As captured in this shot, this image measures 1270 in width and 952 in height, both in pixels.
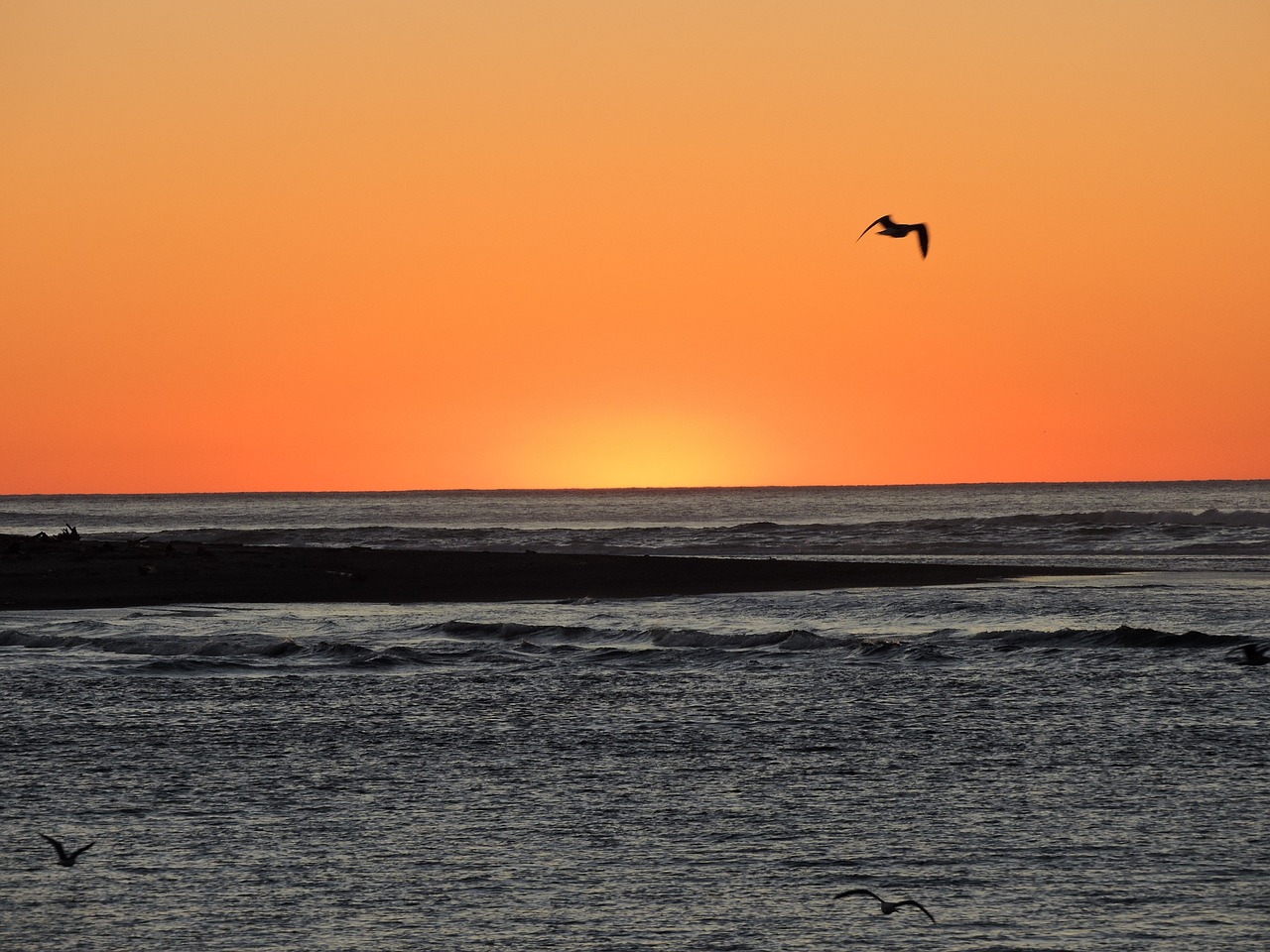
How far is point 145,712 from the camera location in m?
15.3

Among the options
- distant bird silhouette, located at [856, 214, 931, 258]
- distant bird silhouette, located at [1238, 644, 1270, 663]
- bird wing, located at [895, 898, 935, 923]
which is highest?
distant bird silhouette, located at [856, 214, 931, 258]

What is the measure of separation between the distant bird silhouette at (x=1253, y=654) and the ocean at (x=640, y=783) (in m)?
0.13

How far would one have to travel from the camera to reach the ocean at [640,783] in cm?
827

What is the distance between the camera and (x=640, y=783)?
11.6 meters

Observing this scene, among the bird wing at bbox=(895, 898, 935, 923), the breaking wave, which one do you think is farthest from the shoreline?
the bird wing at bbox=(895, 898, 935, 923)

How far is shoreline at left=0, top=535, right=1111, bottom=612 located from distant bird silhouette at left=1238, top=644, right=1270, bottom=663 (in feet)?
44.2

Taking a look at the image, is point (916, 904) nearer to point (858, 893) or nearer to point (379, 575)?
point (858, 893)

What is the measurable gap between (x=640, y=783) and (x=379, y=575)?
24.5 metres

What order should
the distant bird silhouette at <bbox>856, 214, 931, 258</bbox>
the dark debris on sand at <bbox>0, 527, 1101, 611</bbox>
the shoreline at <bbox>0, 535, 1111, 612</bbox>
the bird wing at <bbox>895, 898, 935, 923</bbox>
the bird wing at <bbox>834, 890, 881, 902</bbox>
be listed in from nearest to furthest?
the bird wing at <bbox>895, 898, 935, 923</bbox> < the bird wing at <bbox>834, 890, 881, 902</bbox> < the distant bird silhouette at <bbox>856, 214, 931, 258</bbox> < the shoreline at <bbox>0, 535, 1111, 612</bbox> < the dark debris on sand at <bbox>0, 527, 1101, 611</bbox>

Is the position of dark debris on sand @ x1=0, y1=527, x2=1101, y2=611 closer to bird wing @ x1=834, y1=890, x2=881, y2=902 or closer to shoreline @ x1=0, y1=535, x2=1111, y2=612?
shoreline @ x1=0, y1=535, x2=1111, y2=612

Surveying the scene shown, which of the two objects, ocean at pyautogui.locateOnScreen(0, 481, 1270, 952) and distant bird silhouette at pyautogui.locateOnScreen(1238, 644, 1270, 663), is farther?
distant bird silhouette at pyautogui.locateOnScreen(1238, 644, 1270, 663)

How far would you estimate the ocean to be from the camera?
8.27 m

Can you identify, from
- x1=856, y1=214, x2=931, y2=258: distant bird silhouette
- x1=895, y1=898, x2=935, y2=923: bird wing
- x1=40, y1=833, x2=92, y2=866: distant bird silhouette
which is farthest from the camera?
x1=856, y1=214, x2=931, y2=258: distant bird silhouette

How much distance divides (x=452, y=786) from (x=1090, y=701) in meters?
7.10
